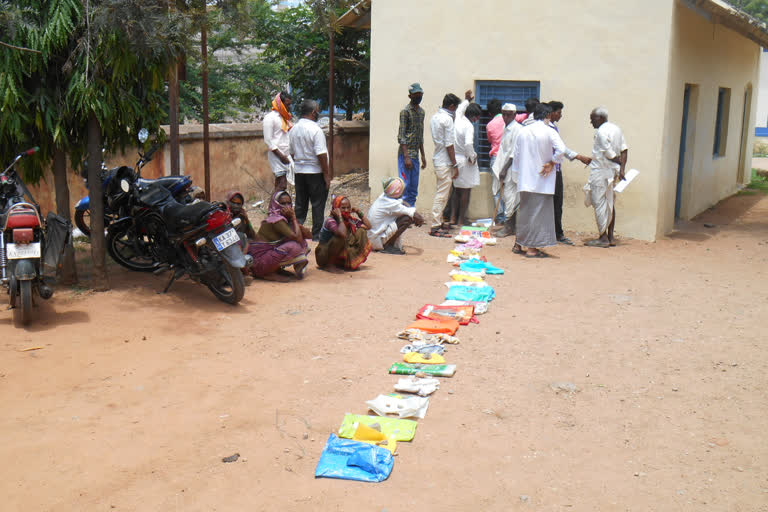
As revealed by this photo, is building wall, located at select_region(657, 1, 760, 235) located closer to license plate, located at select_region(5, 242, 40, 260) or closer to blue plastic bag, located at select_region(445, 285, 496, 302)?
blue plastic bag, located at select_region(445, 285, 496, 302)

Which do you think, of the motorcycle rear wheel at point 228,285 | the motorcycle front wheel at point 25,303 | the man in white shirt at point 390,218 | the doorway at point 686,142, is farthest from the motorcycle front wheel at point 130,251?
the doorway at point 686,142

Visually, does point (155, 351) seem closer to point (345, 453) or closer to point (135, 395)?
point (135, 395)

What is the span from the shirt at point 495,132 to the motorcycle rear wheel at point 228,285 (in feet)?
18.7

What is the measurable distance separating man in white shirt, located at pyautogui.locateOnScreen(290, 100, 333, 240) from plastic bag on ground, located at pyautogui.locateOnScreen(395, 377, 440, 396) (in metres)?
4.85

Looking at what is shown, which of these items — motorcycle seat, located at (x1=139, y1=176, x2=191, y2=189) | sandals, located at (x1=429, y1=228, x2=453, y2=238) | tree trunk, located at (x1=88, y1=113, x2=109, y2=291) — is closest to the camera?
tree trunk, located at (x1=88, y1=113, x2=109, y2=291)

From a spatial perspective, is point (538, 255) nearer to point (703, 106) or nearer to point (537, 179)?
point (537, 179)

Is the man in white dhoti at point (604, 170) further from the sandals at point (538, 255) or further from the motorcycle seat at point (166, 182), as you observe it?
the motorcycle seat at point (166, 182)

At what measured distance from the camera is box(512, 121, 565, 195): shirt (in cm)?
940

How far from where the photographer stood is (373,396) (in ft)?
16.0

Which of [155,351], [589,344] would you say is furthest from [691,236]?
[155,351]

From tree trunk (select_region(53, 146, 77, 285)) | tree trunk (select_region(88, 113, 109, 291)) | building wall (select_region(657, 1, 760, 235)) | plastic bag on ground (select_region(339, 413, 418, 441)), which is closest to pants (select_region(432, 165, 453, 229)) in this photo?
building wall (select_region(657, 1, 760, 235))

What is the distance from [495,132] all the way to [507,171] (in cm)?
68

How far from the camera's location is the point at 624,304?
744 centimetres

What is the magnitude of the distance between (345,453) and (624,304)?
431 centimetres
